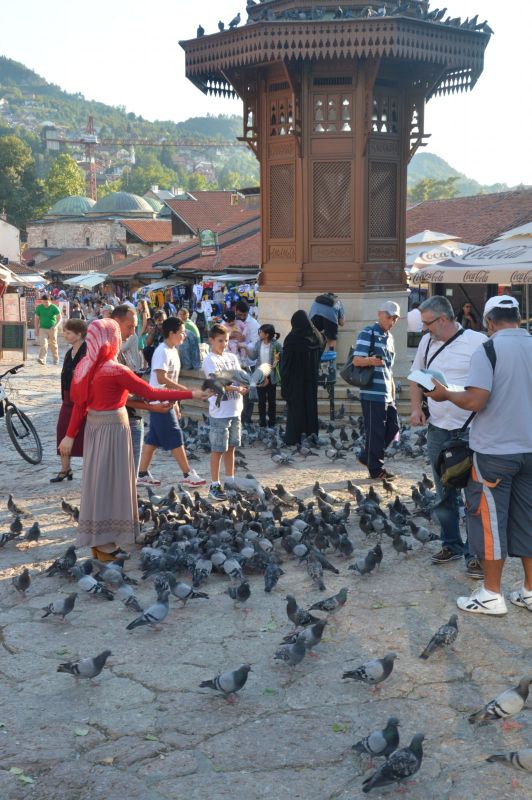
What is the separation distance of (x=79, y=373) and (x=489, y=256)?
10218 mm

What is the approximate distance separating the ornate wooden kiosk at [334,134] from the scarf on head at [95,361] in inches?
302

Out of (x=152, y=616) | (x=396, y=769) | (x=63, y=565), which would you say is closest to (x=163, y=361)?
(x=63, y=565)

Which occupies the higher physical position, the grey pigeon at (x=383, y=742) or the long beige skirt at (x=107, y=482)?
the long beige skirt at (x=107, y=482)

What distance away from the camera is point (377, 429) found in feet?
29.4

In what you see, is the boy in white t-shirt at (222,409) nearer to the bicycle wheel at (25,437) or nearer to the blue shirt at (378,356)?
the blue shirt at (378,356)

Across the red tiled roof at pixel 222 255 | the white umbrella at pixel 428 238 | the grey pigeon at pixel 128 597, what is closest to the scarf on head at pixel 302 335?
the grey pigeon at pixel 128 597

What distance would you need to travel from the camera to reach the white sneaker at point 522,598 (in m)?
5.52

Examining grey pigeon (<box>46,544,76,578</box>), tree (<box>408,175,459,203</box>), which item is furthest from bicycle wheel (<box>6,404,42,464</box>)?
tree (<box>408,175,459,203</box>)

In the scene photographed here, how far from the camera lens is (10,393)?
16.0 metres

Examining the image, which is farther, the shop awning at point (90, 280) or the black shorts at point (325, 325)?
the shop awning at point (90, 280)

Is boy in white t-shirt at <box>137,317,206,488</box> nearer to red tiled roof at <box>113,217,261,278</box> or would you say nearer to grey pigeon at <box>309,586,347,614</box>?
grey pigeon at <box>309,586,347,614</box>

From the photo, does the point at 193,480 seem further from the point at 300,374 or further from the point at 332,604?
the point at 332,604

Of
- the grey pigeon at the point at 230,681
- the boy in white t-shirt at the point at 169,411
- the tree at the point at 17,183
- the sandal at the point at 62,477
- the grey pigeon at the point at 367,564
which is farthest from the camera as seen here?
the tree at the point at 17,183

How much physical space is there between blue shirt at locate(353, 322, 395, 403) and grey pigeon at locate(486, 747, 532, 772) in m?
5.25
